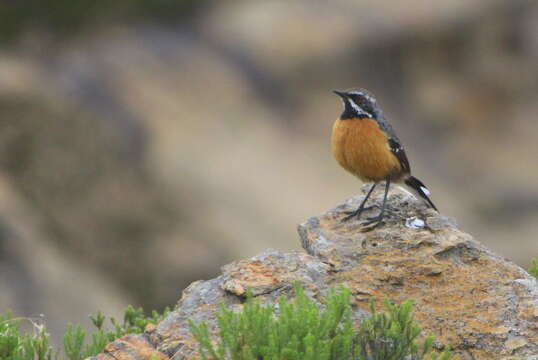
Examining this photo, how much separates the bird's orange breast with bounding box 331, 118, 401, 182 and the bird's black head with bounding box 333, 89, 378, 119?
61 mm

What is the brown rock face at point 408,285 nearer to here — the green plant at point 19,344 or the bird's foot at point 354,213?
the bird's foot at point 354,213

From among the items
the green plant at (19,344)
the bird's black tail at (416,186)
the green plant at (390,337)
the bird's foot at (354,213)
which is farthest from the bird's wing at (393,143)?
the green plant at (19,344)

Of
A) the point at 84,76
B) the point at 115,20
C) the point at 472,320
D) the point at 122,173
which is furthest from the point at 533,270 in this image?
the point at 115,20

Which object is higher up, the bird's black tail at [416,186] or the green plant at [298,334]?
the bird's black tail at [416,186]

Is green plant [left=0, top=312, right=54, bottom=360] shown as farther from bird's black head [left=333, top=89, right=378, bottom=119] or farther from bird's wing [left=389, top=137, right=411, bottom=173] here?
bird's wing [left=389, top=137, right=411, bottom=173]

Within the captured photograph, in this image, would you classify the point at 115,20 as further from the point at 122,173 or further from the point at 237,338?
the point at 237,338

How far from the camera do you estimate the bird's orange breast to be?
6594 millimetres

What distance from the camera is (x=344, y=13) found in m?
20.0

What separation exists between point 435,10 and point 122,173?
28.5 feet

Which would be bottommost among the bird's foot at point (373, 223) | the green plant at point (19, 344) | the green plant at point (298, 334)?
the green plant at point (298, 334)

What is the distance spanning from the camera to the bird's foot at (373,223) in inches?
230

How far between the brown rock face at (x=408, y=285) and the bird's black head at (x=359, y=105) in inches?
Result: 51.7

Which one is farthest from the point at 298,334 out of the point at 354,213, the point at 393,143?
the point at 393,143

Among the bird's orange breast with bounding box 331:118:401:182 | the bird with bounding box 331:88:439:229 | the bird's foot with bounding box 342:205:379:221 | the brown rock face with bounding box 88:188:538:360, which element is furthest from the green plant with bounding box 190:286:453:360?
the bird's orange breast with bounding box 331:118:401:182
